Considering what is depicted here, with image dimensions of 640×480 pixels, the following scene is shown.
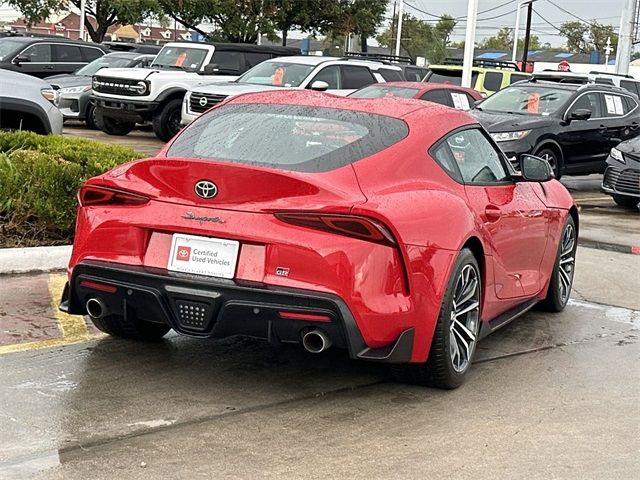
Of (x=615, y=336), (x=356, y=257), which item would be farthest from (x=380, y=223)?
(x=615, y=336)

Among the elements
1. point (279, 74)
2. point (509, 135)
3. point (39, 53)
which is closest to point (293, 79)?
point (279, 74)

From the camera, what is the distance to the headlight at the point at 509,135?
1526cm

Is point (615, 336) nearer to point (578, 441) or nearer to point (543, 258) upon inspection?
point (543, 258)

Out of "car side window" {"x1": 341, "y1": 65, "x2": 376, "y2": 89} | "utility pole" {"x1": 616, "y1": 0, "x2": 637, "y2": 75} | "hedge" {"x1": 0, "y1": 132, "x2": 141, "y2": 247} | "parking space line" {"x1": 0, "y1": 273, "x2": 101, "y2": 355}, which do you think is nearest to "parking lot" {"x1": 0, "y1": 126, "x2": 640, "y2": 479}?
"parking space line" {"x1": 0, "y1": 273, "x2": 101, "y2": 355}

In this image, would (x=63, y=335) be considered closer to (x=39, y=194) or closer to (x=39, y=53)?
(x=39, y=194)

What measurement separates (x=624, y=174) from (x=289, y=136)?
10156mm

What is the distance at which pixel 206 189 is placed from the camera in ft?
16.1

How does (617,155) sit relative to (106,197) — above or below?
below

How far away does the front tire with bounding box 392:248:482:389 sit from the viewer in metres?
5.17

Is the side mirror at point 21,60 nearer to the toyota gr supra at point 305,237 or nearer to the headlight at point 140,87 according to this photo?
the headlight at point 140,87

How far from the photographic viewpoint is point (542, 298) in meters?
7.21

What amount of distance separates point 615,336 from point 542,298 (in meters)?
0.56

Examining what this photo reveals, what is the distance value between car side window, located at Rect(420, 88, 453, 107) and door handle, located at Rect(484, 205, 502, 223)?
10.0 metres

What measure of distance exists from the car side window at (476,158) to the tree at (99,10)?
35936 mm
